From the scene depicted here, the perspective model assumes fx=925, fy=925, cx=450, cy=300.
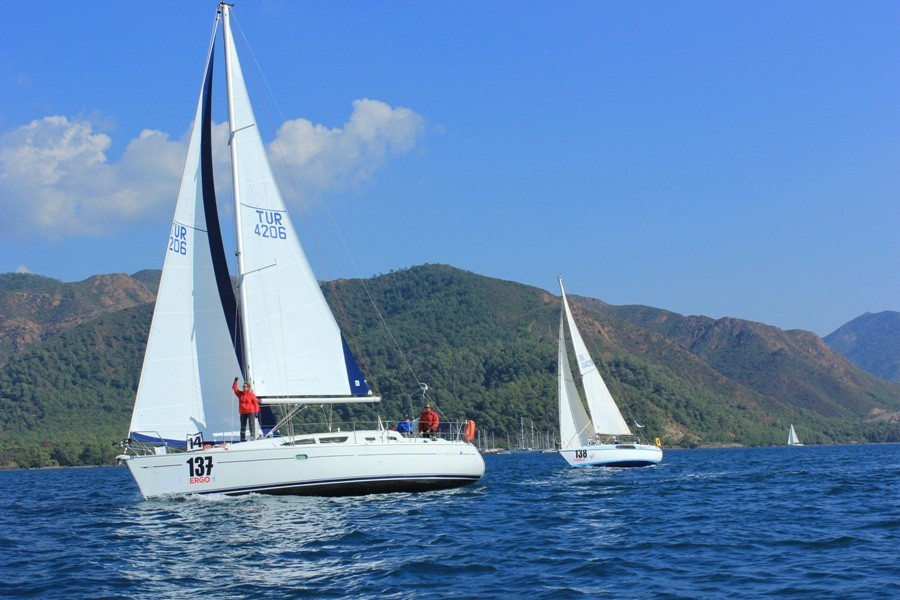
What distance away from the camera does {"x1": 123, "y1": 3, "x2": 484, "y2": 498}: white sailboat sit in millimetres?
23953

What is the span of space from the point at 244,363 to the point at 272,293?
2.08 meters

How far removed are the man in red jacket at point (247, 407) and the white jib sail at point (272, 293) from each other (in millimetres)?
471

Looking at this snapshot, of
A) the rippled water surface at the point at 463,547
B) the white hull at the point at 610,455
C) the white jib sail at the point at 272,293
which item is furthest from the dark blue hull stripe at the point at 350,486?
the white hull at the point at 610,455

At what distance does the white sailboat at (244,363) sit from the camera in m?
24.0

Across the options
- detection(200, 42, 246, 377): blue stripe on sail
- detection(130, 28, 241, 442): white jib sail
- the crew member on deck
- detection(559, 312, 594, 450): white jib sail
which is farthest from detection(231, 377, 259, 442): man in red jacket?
detection(559, 312, 594, 450): white jib sail

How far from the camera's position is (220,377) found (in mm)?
25500

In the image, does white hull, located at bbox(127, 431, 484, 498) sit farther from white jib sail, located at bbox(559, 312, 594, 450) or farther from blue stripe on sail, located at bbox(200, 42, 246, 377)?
white jib sail, located at bbox(559, 312, 594, 450)

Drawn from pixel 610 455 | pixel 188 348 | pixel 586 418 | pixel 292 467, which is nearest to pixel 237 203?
pixel 188 348

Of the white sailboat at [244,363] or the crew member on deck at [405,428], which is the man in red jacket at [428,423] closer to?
the crew member on deck at [405,428]

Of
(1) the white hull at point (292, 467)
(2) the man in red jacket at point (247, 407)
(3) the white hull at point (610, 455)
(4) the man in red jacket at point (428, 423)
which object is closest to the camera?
(1) the white hull at point (292, 467)

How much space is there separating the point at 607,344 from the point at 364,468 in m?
172

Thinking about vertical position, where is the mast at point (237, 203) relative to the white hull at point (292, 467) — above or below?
above

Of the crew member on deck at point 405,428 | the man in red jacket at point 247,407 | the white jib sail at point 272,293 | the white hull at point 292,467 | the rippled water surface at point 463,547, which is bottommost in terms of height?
the rippled water surface at point 463,547

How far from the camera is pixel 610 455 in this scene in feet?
146
